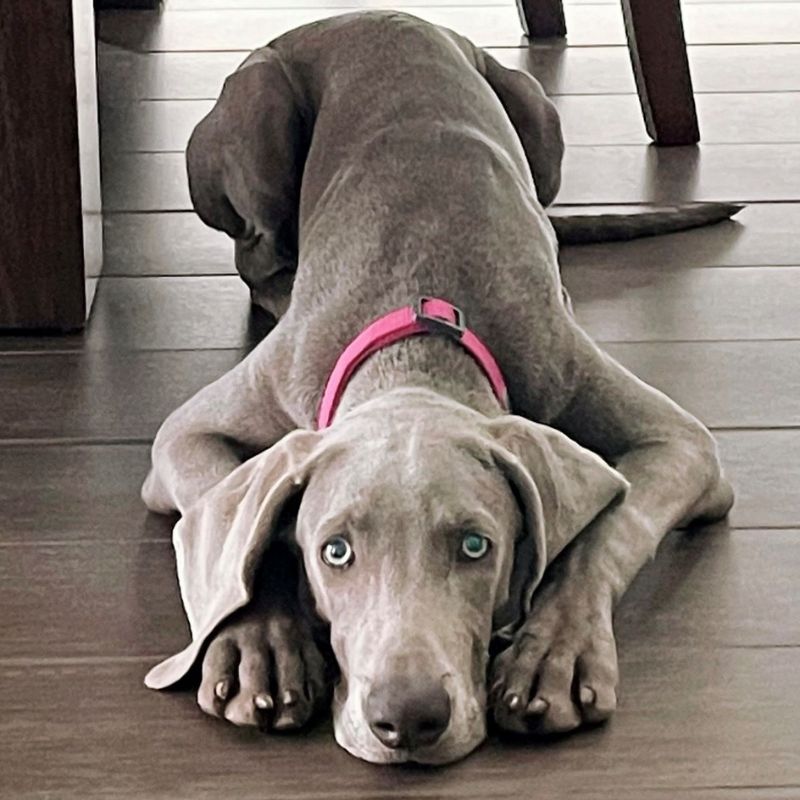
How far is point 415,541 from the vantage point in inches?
71.0

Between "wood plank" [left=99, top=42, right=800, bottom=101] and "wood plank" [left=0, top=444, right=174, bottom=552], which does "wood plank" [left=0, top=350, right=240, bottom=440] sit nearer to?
"wood plank" [left=0, top=444, right=174, bottom=552]

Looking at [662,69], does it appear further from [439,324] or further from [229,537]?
[229,537]

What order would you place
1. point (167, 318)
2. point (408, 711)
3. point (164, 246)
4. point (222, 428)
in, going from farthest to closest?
point (164, 246), point (167, 318), point (222, 428), point (408, 711)

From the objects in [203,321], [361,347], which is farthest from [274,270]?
[361,347]

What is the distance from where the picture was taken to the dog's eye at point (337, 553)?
71.8 inches

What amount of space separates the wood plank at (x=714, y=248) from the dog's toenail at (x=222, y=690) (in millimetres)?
1411

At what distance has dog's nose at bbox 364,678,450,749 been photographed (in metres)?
1.70

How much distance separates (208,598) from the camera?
1945mm

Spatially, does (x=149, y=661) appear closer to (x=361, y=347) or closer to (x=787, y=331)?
(x=361, y=347)

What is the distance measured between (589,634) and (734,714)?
163 millimetres

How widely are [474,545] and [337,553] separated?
0.13 metres

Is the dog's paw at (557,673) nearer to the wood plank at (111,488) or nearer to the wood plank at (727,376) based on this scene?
the wood plank at (111,488)

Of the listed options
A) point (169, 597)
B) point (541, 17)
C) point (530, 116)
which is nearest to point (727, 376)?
point (530, 116)

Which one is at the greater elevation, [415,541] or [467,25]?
[415,541]
